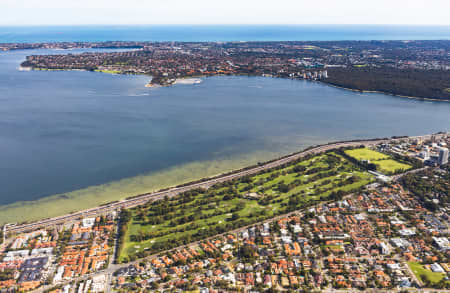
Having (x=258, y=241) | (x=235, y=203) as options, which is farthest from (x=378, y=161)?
(x=258, y=241)

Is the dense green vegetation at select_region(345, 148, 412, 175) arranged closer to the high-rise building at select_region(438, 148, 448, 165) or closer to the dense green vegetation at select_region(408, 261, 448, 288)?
the high-rise building at select_region(438, 148, 448, 165)

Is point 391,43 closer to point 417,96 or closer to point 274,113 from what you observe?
point 417,96

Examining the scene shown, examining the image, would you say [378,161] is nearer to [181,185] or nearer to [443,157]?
[443,157]

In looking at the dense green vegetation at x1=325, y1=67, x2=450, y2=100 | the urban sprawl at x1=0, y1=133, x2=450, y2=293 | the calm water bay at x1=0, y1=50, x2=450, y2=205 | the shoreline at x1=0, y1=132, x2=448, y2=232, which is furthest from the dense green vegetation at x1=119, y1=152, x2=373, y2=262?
the dense green vegetation at x1=325, y1=67, x2=450, y2=100

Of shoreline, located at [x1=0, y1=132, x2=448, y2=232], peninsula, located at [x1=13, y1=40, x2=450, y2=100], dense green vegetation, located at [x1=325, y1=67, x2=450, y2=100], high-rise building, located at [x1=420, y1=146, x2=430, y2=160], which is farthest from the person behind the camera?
peninsula, located at [x1=13, y1=40, x2=450, y2=100]

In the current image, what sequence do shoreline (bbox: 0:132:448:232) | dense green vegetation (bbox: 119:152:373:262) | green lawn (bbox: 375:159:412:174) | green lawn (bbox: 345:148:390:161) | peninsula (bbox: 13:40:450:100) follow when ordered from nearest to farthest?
dense green vegetation (bbox: 119:152:373:262) < shoreline (bbox: 0:132:448:232) < green lawn (bbox: 375:159:412:174) < green lawn (bbox: 345:148:390:161) < peninsula (bbox: 13:40:450:100)

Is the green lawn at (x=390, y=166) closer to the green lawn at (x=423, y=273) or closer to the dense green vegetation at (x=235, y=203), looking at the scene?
the dense green vegetation at (x=235, y=203)
